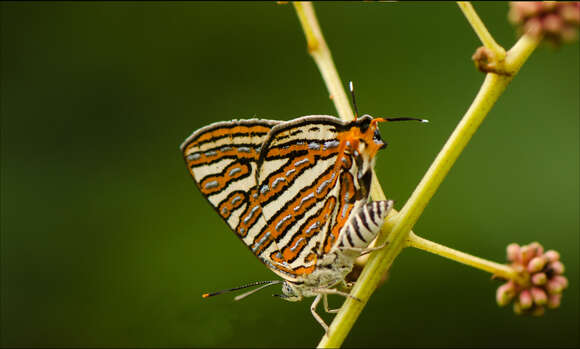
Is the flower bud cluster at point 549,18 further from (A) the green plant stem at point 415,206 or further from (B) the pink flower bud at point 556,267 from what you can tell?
(B) the pink flower bud at point 556,267

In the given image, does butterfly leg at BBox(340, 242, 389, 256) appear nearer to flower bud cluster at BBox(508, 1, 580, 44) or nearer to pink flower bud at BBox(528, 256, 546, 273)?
pink flower bud at BBox(528, 256, 546, 273)

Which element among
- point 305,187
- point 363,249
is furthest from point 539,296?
point 305,187

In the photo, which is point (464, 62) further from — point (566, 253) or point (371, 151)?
point (371, 151)

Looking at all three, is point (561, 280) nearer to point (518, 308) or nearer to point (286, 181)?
point (518, 308)

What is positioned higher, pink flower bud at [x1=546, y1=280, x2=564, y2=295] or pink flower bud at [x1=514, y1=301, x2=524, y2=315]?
pink flower bud at [x1=546, y1=280, x2=564, y2=295]

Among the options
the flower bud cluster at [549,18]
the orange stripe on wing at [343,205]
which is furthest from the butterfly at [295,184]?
the flower bud cluster at [549,18]

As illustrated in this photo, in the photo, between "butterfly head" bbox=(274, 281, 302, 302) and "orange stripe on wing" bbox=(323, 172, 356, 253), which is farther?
"butterfly head" bbox=(274, 281, 302, 302)

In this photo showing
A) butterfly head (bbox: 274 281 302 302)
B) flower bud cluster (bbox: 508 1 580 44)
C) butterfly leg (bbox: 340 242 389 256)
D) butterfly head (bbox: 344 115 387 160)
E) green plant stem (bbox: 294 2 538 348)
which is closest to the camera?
flower bud cluster (bbox: 508 1 580 44)

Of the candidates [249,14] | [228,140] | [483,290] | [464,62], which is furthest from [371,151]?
[249,14]

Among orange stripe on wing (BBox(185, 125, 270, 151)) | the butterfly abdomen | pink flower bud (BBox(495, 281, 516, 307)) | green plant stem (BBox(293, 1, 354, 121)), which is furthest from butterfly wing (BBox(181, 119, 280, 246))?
pink flower bud (BBox(495, 281, 516, 307))
